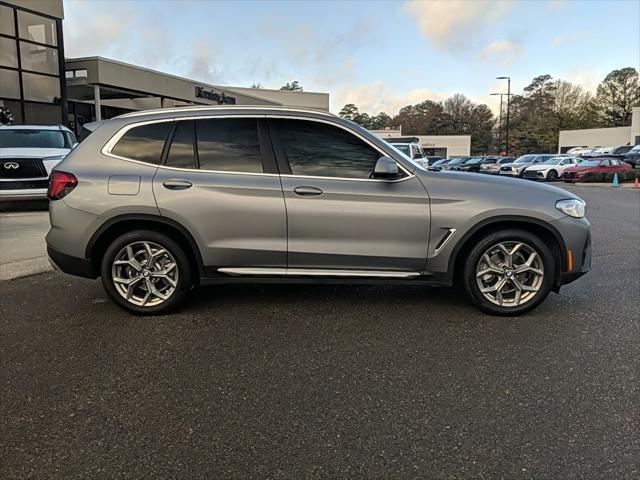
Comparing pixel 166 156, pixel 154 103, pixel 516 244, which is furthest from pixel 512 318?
pixel 154 103

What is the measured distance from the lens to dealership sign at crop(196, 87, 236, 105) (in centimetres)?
3078

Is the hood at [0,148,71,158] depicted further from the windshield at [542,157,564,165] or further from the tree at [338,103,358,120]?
the tree at [338,103,358,120]

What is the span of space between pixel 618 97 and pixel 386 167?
93.2 metres

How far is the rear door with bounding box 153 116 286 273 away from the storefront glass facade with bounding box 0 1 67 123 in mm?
Answer: 18569

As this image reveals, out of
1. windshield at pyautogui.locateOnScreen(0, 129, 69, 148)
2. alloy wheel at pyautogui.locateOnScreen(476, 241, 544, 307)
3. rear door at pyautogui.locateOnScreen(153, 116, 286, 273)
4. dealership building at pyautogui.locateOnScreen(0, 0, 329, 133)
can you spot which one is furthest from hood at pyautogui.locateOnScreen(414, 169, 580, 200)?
dealership building at pyautogui.locateOnScreen(0, 0, 329, 133)

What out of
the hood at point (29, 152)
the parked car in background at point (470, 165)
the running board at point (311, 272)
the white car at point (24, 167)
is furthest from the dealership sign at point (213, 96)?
the running board at point (311, 272)

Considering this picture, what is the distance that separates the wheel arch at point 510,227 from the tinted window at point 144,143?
269 centimetres

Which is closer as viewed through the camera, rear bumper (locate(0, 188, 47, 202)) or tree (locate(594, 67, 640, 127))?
rear bumper (locate(0, 188, 47, 202))

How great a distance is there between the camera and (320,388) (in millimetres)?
3223

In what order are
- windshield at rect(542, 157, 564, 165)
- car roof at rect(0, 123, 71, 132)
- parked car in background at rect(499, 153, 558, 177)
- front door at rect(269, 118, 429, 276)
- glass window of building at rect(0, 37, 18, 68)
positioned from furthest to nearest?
parked car in background at rect(499, 153, 558, 177), windshield at rect(542, 157, 564, 165), glass window of building at rect(0, 37, 18, 68), car roof at rect(0, 123, 71, 132), front door at rect(269, 118, 429, 276)

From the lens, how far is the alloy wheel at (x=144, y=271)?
14.7ft

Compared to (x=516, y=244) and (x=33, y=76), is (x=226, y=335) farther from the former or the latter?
(x=33, y=76)

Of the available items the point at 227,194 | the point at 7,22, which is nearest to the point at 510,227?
the point at 227,194

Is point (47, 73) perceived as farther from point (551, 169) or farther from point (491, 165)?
point (491, 165)
